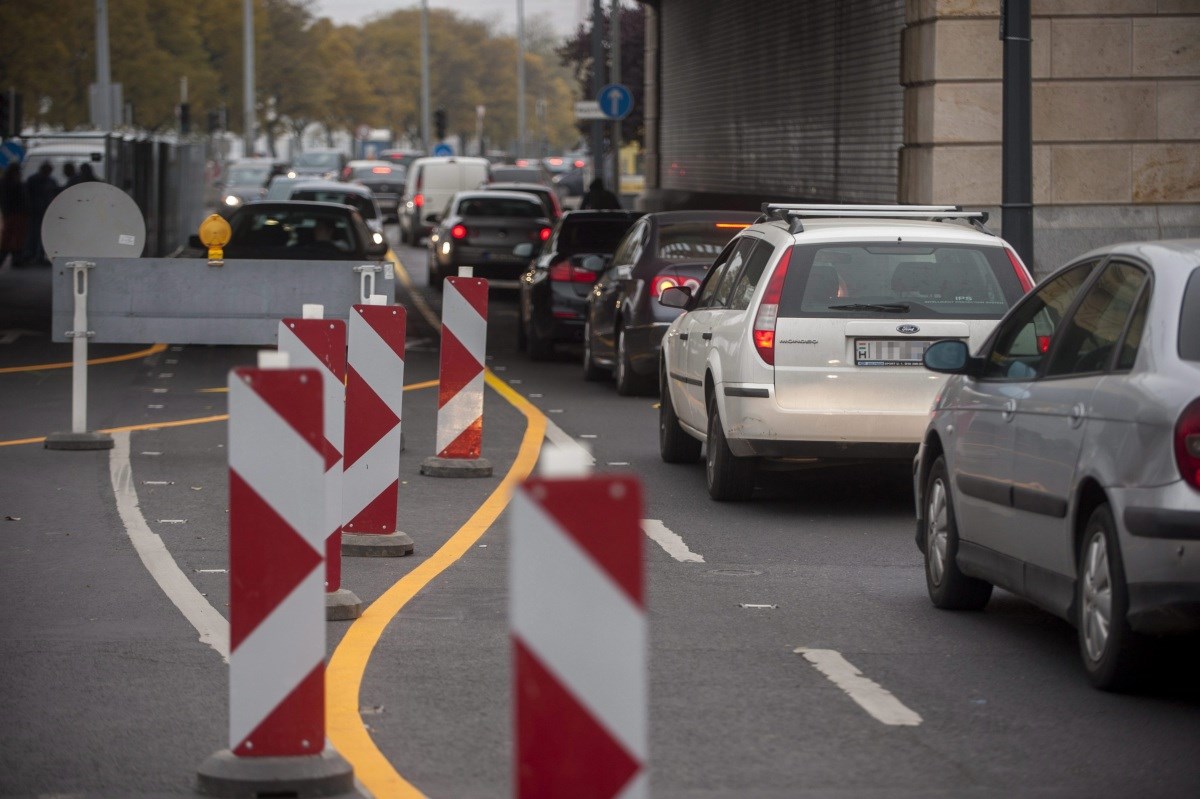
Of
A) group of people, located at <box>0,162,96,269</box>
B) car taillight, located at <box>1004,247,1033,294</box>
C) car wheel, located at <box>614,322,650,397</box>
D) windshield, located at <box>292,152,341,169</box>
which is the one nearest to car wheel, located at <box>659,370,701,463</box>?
car taillight, located at <box>1004,247,1033,294</box>

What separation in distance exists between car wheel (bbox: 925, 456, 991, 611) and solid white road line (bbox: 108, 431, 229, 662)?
9.19ft

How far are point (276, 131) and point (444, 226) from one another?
97.1m

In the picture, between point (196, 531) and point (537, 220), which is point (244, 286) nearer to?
point (196, 531)

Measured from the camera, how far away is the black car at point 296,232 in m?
21.4

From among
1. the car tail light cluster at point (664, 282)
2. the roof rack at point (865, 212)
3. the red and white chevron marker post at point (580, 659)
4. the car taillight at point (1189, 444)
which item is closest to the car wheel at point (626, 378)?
the car tail light cluster at point (664, 282)

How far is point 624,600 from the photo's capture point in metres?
3.91

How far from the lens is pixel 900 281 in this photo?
1134 cm

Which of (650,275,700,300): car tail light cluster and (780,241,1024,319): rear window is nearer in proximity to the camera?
(780,241,1024,319): rear window

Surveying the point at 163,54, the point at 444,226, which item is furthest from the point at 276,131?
the point at 444,226

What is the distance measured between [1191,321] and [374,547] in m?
4.27

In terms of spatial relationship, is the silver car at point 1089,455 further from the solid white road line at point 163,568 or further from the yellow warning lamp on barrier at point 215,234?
the yellow warning lamp on barrier at point 215,234

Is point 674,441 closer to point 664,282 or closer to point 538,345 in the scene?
point 664,282

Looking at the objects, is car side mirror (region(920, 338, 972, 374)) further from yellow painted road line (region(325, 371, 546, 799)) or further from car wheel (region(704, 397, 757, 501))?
car wheel (region(704, 397, 757, 501))

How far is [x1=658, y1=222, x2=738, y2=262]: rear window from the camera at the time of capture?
17797mm
